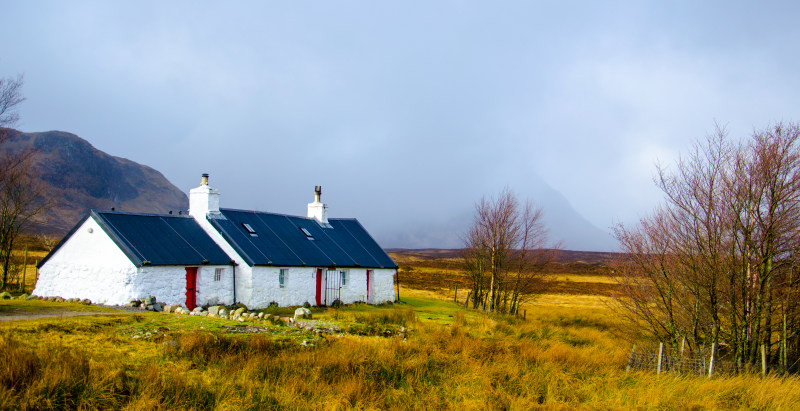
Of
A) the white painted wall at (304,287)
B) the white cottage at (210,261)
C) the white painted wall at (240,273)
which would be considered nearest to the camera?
the white cottage at (210,261)

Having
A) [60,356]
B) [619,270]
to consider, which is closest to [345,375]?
[60,356]

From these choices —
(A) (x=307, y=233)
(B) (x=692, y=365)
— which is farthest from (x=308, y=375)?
(A) (x=307, y=233)

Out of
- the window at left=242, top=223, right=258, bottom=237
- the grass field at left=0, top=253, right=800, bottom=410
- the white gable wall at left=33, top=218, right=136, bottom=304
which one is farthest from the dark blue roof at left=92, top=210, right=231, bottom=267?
the grass field at left=0, top=253, right=800, bottom=410

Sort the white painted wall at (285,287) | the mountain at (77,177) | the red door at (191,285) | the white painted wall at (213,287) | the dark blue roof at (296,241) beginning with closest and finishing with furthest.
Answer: the red door at (191,285)
the white painted wall at (213,287)
the white painted wall at (285,287)
the dark blue roof at (296,241)
the mountain at (77,177)

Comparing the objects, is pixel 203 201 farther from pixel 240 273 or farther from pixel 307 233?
pixel 307 233

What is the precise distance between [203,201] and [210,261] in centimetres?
→ 429

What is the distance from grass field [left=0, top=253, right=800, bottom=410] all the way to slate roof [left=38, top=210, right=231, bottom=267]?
578cm

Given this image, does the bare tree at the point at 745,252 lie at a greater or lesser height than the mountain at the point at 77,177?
lesser

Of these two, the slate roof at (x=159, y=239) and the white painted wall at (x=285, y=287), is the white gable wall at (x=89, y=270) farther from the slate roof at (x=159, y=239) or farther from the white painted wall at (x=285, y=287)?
the white painted wall at (x=285, y=287)

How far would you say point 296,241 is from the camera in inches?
1174

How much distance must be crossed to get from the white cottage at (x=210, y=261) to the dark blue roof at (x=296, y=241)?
76 millimetres

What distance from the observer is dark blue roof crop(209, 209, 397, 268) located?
26150 mm

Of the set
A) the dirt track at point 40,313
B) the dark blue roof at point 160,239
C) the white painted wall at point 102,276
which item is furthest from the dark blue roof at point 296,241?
the dirt track at point 40,313

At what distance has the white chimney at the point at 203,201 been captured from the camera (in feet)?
87.2
